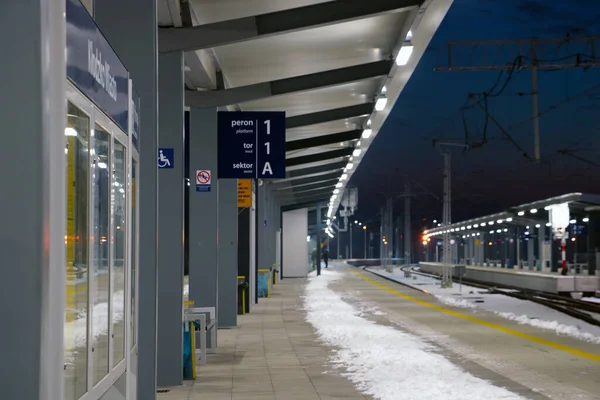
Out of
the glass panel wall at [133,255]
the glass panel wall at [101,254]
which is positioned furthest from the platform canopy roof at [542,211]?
the glass panel wall at [101,254]

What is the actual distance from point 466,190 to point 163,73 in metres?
95.2

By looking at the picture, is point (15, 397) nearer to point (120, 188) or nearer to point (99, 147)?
point (99, 147)

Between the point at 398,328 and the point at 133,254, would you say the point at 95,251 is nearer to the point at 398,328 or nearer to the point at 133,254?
the point at 133,254

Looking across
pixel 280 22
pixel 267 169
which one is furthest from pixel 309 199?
pixel 280 22

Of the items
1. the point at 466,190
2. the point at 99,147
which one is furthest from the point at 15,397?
the point at 466,190

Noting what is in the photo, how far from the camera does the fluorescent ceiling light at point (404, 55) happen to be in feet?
48.0

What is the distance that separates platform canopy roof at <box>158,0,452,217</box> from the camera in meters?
12.7

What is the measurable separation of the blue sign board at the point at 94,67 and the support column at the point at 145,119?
2.20 metres

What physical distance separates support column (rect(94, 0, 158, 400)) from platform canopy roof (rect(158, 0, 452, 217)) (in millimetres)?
3187

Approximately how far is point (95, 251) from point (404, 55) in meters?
10.9

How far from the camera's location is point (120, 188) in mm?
5902

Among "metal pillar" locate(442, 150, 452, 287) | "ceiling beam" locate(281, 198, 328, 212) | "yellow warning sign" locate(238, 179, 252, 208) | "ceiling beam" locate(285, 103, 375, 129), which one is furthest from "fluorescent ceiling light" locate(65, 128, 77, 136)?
"ceiling beam" locate(281, 198, 328, 212)

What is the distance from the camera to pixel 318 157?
102 ft

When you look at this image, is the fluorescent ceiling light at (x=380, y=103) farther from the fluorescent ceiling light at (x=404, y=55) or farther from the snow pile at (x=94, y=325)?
the snow pile at (x=94, y=325)
